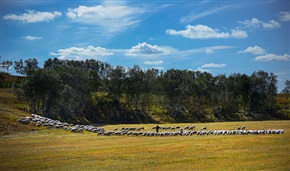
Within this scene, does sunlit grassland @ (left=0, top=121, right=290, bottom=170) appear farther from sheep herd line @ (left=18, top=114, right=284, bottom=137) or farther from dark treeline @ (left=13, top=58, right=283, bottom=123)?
dark treeline @ (left=13, top=58, right=283, bottom=123)

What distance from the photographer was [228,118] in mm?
119688

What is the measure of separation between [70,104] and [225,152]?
3164 inches

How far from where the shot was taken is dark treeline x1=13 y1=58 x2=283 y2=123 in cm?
9838

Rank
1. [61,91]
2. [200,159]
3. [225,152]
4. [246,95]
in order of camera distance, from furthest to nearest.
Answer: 1. [246,95]
2. [61,91]
3. [225,152]
4. [200,159]

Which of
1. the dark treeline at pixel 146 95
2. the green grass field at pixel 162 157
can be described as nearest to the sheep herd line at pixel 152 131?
the green grass field at pixel 162 157

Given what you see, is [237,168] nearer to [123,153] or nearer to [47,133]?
[123,153]

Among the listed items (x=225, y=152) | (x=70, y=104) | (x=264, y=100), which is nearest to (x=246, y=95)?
(x=264, y=100)

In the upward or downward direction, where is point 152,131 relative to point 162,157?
downward

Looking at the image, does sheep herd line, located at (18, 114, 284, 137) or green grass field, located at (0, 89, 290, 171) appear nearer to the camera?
green grass field, located at (0, 89, 290, 171)

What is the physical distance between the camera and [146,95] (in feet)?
391

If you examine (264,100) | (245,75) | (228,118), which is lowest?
(228,118)

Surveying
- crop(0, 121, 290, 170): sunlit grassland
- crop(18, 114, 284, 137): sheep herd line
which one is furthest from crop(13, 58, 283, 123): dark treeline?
crop(0, 121, 290, 170): sunlit grassland

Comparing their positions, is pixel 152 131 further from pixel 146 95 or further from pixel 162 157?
pixel 146 95

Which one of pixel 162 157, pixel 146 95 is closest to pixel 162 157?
pixel 162 157
